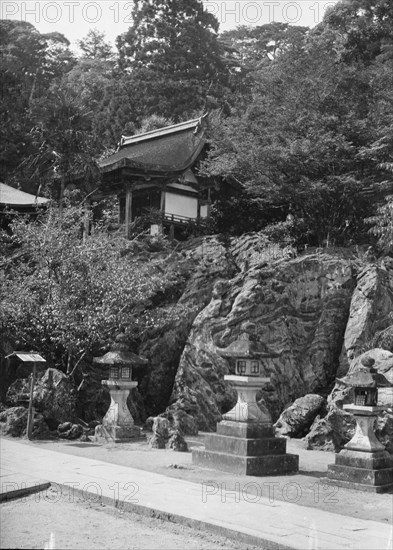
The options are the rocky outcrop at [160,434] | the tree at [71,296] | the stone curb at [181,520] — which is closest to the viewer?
the stone curb at [181,520]

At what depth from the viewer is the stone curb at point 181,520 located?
23.8 ft

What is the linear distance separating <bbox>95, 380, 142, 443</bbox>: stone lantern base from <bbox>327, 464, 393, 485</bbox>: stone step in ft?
19.7

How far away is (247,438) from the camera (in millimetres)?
12109

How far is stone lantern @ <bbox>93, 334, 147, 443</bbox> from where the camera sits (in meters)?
15.6

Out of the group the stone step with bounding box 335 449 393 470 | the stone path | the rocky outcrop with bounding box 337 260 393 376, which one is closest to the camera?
the stone path

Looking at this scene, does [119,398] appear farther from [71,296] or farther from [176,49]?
[176,49]

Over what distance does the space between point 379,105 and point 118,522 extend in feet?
65.1

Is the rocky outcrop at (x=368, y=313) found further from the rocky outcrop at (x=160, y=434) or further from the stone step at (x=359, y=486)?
the stone step at (x=359, y=486)

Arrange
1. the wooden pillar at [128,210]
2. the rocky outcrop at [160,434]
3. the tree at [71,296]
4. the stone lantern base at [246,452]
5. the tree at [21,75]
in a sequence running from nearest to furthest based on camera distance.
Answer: the stone lantern base at [246,452] < the rocky outcrop at [160,434] < the tree at [71,296] < the wooden pillar at [128,210] < the tree at [21,75]

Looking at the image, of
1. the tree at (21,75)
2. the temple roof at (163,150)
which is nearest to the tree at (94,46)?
the tree at (21,75)

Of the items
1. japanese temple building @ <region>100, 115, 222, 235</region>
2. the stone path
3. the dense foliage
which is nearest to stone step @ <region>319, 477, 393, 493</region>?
the stone path

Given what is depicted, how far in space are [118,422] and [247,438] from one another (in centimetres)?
470

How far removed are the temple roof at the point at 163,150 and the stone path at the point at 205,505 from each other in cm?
1693
